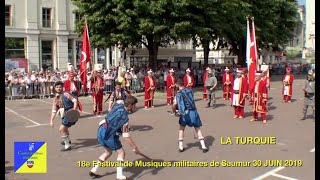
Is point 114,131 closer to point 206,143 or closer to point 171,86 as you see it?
point 206,143

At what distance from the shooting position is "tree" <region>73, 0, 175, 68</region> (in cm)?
2200

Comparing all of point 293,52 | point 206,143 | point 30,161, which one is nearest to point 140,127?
point 206,143

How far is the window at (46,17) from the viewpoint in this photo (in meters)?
36.2

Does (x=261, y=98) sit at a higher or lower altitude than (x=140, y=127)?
higher

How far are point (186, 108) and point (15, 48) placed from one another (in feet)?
95.4

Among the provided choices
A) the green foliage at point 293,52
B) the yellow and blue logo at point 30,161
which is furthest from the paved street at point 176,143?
the green foliage at point 293,52

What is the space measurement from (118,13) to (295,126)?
12936 millimetres

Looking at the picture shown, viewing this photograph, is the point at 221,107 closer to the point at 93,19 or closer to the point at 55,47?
the point at 93,19

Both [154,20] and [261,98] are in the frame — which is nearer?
[261,98]

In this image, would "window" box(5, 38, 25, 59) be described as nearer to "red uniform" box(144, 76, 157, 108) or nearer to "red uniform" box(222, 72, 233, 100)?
"red uniform" box(144, 76, 157, 108)

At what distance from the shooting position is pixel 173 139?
10781 millimetres

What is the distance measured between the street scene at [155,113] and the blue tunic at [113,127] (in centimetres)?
2

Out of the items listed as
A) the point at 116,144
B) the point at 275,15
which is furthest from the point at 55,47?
the point at 116,144

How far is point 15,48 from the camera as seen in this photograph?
35.1 m
